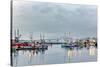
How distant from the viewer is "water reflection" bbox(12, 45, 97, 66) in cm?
264

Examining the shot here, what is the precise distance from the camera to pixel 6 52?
8.45 ft

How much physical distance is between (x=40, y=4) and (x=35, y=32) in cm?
34

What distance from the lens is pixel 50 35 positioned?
275 centimetres

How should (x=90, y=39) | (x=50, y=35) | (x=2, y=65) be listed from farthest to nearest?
(x=90, y=39) < (x=50, y=35) < (x=2, y=65)

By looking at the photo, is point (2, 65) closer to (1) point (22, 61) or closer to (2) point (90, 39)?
(1) point (22, 61)

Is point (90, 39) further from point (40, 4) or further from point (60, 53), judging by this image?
point (40, 4)

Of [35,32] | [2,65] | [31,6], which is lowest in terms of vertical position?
[2,65]

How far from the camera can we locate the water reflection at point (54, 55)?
2.64 metres

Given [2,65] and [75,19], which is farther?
[75,19]

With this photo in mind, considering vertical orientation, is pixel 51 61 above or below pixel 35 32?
below

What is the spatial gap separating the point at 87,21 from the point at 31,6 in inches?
30.4

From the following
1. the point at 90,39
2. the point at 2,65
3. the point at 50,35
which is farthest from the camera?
the point at 90,39

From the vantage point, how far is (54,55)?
2.77 m

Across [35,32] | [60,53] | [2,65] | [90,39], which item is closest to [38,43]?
[35,32]
